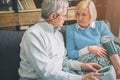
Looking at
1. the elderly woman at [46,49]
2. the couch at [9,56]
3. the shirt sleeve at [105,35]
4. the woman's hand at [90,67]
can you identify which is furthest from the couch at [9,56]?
the shirt sleeve at [105,35]

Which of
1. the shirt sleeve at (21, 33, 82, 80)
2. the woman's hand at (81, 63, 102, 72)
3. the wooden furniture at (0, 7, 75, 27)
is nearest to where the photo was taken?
the shirt sleeve at (21, 33, 82, 80)

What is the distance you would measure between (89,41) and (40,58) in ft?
2.11

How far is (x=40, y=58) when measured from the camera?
1.64 metres

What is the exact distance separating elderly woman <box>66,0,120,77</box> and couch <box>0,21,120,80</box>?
1.52 ft

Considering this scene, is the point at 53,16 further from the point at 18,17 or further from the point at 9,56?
the point at 18,17

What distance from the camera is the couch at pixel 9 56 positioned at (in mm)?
1954

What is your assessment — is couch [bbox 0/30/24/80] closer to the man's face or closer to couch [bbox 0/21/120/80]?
couch [bbox 0/21/120/80]

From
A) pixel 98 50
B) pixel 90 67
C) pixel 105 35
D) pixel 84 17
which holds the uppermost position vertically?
pixel 84 17

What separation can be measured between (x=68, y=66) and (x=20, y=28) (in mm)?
1548

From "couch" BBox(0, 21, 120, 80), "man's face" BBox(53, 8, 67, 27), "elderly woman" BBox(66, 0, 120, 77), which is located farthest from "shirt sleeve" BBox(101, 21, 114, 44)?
"couch" BBox(0, 21, 120, 80)

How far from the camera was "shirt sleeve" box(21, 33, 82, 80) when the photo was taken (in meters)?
1.63

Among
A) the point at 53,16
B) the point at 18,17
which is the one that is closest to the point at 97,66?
the point at 53,16

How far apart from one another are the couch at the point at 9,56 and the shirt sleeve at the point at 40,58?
32 cm

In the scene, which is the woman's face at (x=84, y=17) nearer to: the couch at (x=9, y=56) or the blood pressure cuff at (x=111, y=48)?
the blood pressure cuff at (x=111, y=48)
